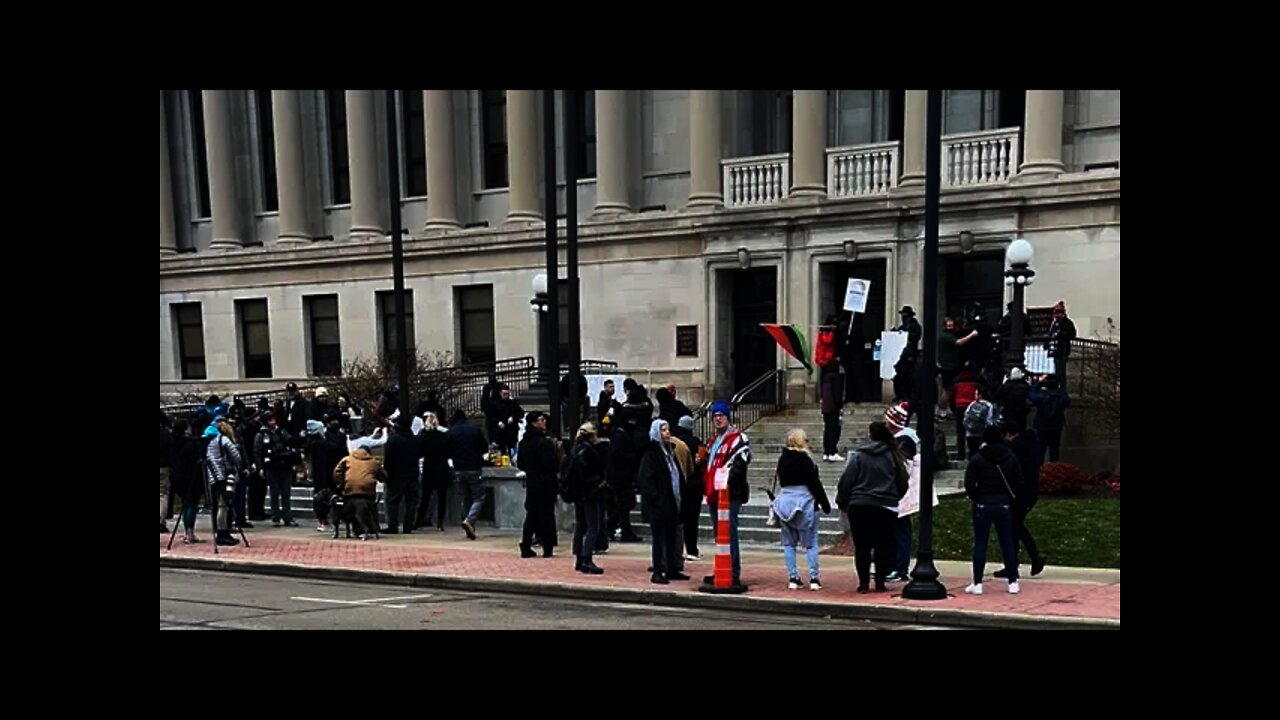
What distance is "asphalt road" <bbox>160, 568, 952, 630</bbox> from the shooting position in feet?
28.9

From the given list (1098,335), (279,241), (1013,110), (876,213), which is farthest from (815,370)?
→ (279,241)

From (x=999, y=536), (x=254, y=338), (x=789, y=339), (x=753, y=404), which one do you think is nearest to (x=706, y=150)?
(x=753, y=404)

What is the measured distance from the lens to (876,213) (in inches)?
865

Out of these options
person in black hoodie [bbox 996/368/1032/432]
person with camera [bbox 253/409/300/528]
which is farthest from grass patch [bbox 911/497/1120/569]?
person with camera [bbox 253/409/300/528]

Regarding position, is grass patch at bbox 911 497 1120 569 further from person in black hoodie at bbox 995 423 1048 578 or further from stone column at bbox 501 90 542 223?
stone column at bbox 501 90 542 223

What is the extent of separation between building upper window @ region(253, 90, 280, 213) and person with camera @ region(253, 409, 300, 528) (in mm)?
19579

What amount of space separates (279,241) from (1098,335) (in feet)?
82.0

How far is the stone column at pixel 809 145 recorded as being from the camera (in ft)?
75.8

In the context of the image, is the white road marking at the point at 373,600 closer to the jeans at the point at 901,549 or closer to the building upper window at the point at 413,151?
the jeans at the point at 901,549

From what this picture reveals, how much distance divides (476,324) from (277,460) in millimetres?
13050

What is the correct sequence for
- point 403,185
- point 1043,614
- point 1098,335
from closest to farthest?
point 1043,614
point 1098,335
point 403,185

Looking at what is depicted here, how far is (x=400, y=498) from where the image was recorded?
15.1 metres

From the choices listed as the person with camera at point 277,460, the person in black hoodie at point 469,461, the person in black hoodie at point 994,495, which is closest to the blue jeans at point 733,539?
the person in black hoodie at point 994,495

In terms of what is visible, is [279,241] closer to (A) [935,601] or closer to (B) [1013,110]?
(B) [1013,110]
